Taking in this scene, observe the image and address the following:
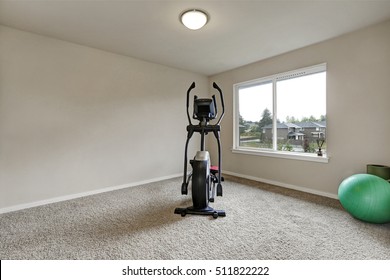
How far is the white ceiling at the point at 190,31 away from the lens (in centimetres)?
210

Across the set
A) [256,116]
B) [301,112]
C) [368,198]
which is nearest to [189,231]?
[368,198]

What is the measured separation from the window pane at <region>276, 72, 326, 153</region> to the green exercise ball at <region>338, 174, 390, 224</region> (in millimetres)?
1066

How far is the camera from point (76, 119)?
3023 mm

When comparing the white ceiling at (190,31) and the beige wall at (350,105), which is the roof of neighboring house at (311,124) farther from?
the white ceiling at (190,31)

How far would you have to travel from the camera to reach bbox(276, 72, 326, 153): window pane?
123 inches

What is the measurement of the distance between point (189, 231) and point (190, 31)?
8.26 feet

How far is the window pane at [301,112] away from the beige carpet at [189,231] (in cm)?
99

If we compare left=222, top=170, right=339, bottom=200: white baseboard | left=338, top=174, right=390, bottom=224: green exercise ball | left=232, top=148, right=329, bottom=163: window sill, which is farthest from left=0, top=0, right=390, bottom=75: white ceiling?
left=222, top=170, right=339, bottom=200: white baseboard

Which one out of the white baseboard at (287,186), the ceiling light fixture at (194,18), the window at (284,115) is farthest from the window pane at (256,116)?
the ceiling light fixture at (194,18)

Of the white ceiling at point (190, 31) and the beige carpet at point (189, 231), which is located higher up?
the white ceiling at point (190, 31)

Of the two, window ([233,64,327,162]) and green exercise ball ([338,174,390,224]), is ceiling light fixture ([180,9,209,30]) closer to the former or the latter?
window ([233,64,327,162])

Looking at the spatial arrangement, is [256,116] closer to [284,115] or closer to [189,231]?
[284,115]

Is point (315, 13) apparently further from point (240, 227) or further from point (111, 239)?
point (111, 239)

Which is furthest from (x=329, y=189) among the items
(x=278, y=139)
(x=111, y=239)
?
(x=111, y=239)
